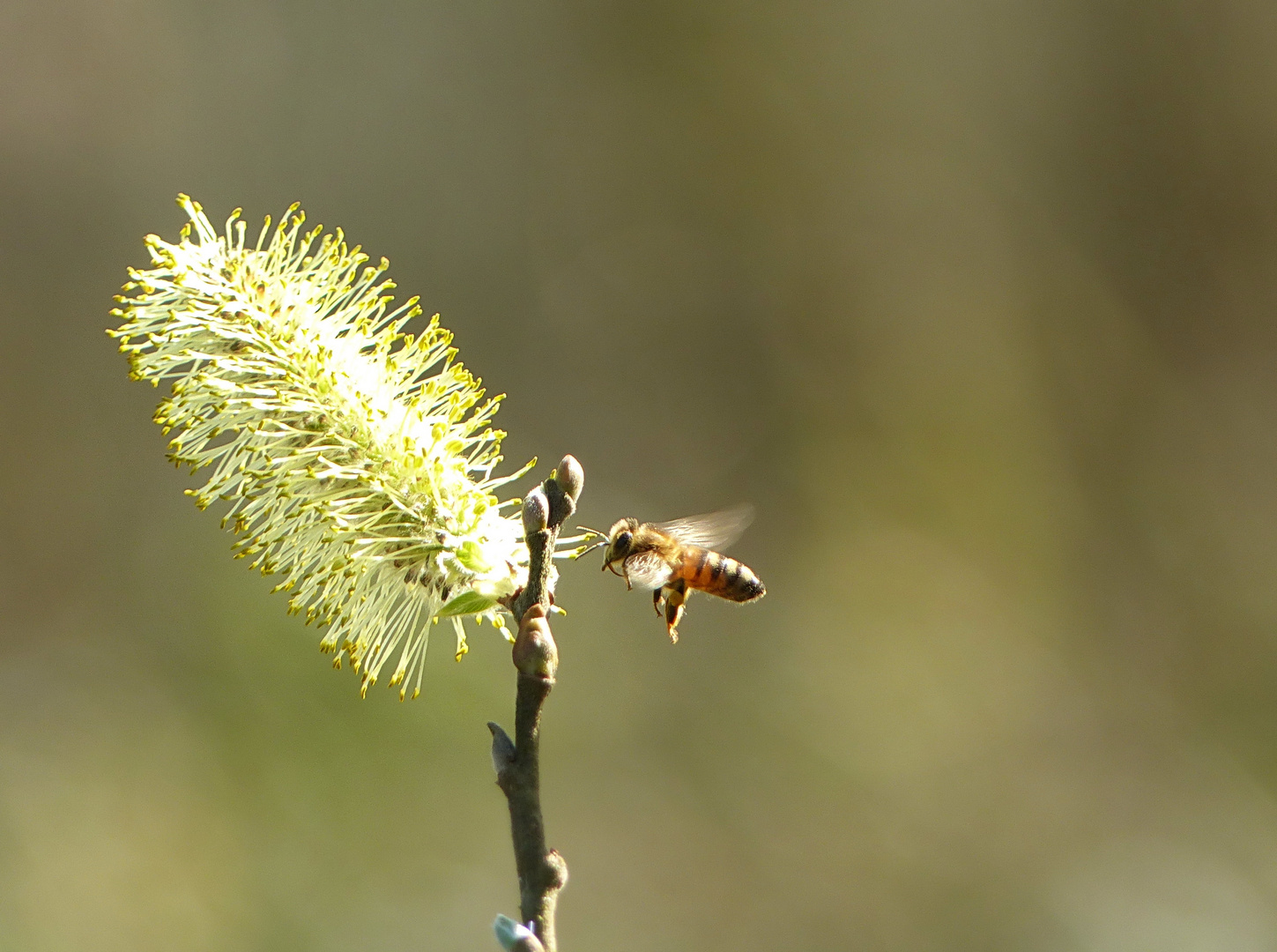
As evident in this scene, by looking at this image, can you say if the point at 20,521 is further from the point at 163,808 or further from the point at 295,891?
the point at 295,891

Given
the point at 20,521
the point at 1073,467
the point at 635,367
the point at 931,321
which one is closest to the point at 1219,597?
the point at 1073,467

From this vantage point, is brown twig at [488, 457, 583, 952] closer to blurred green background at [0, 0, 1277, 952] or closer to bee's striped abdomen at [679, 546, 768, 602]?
bee's striped abdomen at [679, 546, 768, 602]

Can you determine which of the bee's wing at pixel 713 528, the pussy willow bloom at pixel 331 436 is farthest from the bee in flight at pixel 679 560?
the pussy willow bloom at pixel 331 436

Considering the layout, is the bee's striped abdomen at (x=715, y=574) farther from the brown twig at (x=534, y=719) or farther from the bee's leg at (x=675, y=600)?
the brown twig at (x=534, y=719)

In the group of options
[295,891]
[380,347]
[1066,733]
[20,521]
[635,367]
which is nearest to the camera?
[380,347]

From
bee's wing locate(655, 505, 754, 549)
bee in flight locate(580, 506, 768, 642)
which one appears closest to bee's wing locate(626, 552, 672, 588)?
bee in flight locate(580, 506, 768, 642)

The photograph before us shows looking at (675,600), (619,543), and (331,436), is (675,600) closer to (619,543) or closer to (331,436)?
(619,543)
